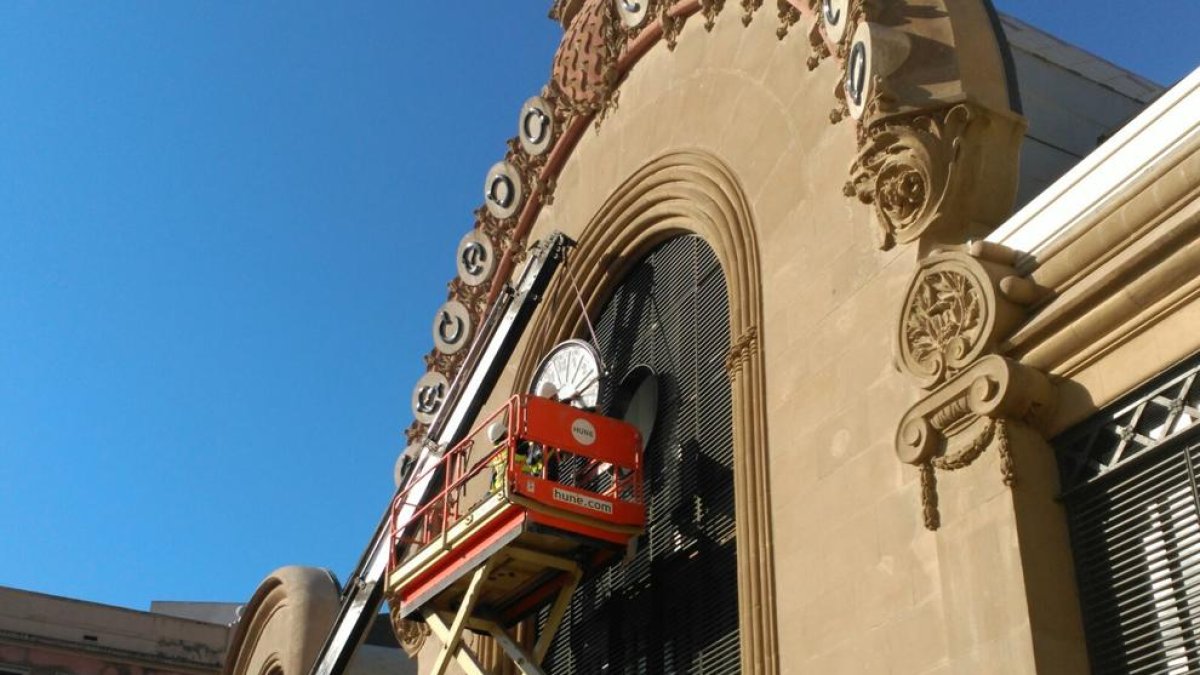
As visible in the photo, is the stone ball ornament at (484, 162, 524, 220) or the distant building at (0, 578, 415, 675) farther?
the distant building at (0, 578, 415, 675)

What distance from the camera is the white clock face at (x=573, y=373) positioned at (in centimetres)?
2255

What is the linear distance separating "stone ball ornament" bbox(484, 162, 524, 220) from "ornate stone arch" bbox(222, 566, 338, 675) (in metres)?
10.7

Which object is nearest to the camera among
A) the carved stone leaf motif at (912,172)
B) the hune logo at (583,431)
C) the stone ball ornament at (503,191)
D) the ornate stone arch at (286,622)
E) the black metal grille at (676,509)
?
the carved stone leaf motif at (912,172)

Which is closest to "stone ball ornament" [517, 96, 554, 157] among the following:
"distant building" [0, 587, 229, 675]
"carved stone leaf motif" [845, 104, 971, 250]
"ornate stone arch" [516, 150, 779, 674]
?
"ornate stone arch" [516, 150, 779, 674]

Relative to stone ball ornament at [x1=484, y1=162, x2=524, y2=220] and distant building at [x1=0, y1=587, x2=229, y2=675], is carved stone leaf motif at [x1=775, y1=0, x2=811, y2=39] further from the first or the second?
distant building at [x1=0, y1=587, x2=229, y2=675]

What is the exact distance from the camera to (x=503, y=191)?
28562 millimetres

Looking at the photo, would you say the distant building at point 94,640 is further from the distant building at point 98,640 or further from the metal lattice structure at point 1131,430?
the metal lattice structure at point 1131,430

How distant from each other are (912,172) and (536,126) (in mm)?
13163

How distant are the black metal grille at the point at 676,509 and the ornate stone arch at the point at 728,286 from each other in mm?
594

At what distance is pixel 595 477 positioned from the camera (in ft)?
74.5

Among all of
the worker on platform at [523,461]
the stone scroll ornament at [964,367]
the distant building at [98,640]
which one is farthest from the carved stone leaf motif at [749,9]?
the distant building at [98,640]

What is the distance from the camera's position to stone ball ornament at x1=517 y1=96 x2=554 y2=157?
89.9 feet

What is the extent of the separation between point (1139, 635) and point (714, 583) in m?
7.50

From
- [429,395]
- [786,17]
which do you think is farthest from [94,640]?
[786,17]
